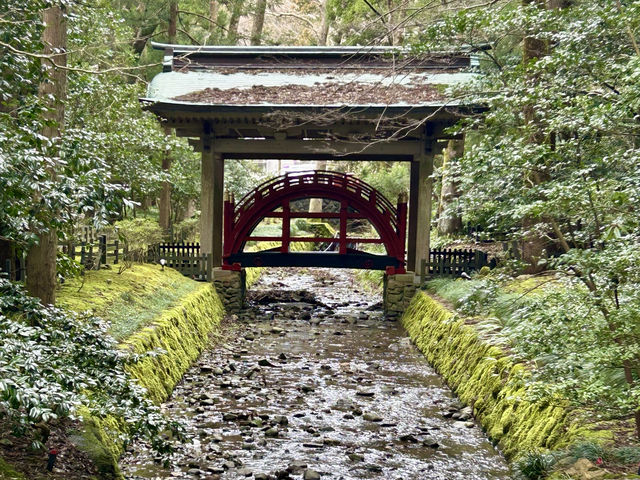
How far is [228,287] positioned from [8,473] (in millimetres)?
11604

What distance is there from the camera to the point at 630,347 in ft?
15.5

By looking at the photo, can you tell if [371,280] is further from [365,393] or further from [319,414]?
[319,414]

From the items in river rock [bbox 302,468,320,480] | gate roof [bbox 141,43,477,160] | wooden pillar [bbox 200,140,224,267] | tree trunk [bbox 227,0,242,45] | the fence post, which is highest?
tree trunk [bbox 227,0,242,45]

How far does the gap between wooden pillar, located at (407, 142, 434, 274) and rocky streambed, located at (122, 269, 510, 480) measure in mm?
1971

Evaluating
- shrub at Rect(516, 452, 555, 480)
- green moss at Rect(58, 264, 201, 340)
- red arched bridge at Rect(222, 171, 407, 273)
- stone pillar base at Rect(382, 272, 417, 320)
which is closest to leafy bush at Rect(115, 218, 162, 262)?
green moss at Rect(58, 264, 201, 340)

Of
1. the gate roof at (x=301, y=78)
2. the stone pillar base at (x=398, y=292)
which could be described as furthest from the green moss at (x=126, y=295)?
the stone pillar base at (x=398, y=292)

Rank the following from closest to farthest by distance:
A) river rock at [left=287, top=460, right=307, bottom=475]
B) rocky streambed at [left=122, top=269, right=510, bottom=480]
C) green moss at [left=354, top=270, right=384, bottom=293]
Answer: river rock at [left=287, top=460, right=307, bottom=475] < rocky streambed at [left=122, top=269, right=510, bottom=480] < green moss at [left=354, top=270, right=384, bottom=293]

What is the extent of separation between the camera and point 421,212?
15.6 m

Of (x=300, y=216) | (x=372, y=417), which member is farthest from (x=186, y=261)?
(x=372, y=417)

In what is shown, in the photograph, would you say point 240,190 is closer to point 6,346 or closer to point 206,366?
point 206,366

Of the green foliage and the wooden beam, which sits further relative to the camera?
the wooden beam

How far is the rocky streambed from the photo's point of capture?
6.88m

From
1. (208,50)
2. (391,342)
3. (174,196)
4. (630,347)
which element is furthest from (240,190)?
(630,347)

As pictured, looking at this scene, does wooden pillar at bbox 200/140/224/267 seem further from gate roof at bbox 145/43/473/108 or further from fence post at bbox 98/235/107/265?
fence post at bbox 98/235/107/265
